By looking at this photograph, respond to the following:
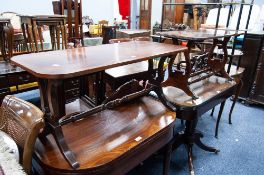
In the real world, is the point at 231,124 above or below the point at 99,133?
below

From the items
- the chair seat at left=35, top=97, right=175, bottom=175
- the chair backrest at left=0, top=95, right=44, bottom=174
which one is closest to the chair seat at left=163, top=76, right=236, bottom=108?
the chair seat at left=35, top=97, right=175, bottom=175

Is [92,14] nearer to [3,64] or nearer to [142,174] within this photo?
[3,64]

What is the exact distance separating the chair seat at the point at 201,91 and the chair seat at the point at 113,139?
0.24 metres

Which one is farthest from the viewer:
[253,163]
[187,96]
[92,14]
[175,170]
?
[92,14]

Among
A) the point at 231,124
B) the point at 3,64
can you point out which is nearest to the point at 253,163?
the point at 231,124

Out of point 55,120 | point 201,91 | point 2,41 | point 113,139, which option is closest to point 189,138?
point 201,91

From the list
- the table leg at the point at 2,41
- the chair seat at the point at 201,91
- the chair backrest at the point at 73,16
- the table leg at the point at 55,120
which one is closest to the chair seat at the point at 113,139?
the table leg at the point at 55,120

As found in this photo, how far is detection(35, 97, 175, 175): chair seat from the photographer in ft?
2.93

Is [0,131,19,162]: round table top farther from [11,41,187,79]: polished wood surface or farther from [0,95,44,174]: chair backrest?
[11,41,187,79]: polished wood surface

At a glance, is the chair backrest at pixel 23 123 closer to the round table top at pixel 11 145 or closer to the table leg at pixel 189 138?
the round table top at pixel 11 145

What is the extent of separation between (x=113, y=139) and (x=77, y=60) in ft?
1.45

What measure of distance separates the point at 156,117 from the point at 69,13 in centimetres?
277

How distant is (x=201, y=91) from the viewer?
1.79 meters

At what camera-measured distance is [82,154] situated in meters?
0.93
